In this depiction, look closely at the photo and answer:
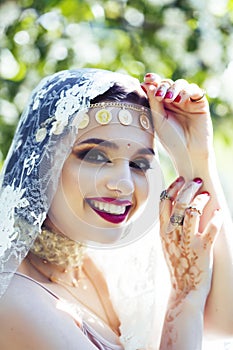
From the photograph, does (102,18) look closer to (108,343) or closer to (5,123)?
(5,123)

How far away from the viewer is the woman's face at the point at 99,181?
106 inches

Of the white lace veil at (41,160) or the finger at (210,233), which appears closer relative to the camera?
the white lace veil at (41,160)

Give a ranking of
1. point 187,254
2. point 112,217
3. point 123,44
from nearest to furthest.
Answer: point 112,217 → point 187,254 → point 123,44

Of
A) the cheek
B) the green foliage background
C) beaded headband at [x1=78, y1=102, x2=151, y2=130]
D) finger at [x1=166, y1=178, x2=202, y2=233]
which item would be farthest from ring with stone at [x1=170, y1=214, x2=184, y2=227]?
the green foliage background

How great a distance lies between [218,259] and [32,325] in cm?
63

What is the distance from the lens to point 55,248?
283cm

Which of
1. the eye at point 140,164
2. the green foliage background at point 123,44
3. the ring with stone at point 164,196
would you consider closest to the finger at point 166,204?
the ring with stone at point 164,196

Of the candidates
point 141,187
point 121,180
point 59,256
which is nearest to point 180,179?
point 141,187

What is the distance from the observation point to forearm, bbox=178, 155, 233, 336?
2902mm

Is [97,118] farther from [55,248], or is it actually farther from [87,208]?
[55,248]

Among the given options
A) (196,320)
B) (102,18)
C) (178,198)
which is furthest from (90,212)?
(102,18)

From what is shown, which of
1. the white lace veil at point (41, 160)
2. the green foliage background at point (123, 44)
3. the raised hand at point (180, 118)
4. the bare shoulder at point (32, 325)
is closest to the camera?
the bare shoulder at point (32, 325)

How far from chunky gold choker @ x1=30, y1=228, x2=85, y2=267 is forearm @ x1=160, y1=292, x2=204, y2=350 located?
0.36 m

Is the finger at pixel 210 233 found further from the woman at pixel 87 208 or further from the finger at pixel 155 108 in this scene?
the finger at pixel 155 108
